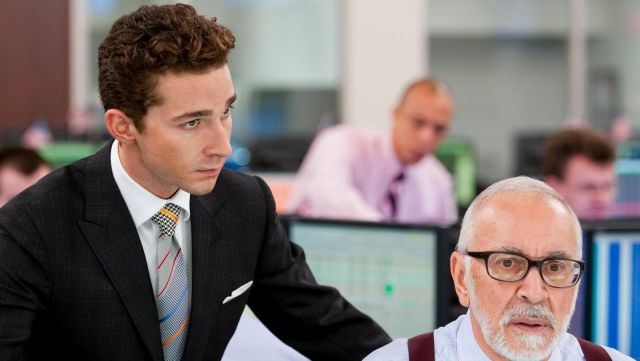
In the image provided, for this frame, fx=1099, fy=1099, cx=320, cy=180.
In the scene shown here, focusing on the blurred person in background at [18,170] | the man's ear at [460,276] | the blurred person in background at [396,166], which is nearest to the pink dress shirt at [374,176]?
the blurred person in background at [396,166]

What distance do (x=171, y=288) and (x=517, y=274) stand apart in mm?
535

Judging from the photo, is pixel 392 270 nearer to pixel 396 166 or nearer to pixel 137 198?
pixel 137 198

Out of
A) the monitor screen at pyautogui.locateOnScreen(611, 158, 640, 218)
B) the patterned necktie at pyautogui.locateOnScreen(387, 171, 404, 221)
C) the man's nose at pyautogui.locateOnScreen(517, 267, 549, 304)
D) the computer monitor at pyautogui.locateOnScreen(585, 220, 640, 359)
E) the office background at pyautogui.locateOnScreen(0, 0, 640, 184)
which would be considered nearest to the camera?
the man's nose at pyautogui.locateOnScreen(517, 267, 549, 304)

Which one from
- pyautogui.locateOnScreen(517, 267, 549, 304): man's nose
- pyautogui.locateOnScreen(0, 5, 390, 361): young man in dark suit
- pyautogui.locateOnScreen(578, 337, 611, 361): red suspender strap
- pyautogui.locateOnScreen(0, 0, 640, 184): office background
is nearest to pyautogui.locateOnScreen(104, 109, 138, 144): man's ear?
pyautogui.locateOnScreen(0, 5, 390, 361): young man in dark suit

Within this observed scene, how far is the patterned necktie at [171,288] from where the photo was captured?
1697 mm

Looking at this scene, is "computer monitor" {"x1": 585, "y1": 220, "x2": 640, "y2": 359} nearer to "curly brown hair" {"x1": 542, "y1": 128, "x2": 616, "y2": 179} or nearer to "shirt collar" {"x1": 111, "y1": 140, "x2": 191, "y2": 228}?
"shirt collar" {"x1": 111, "y1": 140, "x2": 191, "y2": 228}

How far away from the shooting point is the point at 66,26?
27.4 ft

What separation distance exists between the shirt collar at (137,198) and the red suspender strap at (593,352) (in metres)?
0.65

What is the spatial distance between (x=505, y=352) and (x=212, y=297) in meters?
0.48

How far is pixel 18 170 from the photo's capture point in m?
3.67

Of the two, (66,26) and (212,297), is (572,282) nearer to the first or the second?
(212,297)

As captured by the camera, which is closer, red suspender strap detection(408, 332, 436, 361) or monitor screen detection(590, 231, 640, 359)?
red suspender strap detection(408, 332, 436, 361)

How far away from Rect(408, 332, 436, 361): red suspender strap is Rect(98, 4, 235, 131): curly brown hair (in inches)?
19.7

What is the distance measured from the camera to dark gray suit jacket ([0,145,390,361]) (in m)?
1.58
